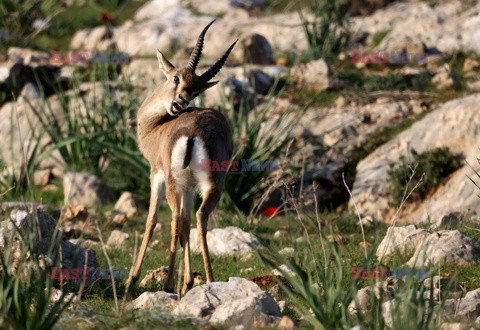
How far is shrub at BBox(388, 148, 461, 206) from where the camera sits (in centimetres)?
1097

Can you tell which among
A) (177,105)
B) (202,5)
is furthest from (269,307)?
(202,5)

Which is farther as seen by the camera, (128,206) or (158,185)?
(128,206)

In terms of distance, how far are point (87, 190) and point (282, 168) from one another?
150 inches

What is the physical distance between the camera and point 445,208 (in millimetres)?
10477

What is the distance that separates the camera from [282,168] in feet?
30.2

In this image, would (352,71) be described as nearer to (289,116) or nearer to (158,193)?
(289,116)

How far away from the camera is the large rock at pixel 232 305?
18.3 ft

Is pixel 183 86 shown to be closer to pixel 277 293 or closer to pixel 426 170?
pixel 277 293

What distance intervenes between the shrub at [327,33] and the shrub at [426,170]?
5.02 meters

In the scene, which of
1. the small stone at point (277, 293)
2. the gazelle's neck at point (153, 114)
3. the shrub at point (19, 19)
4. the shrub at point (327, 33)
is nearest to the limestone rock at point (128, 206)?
the gazelle's neck at point (153, 114)

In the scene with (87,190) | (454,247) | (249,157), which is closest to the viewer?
(454,247)

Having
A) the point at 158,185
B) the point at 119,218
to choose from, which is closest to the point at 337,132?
the point at 119,218

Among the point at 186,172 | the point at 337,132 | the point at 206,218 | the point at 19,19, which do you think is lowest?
the point at 337,132

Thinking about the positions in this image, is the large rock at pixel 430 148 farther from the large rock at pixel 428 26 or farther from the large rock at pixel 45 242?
the large rock at pixel 45 242
